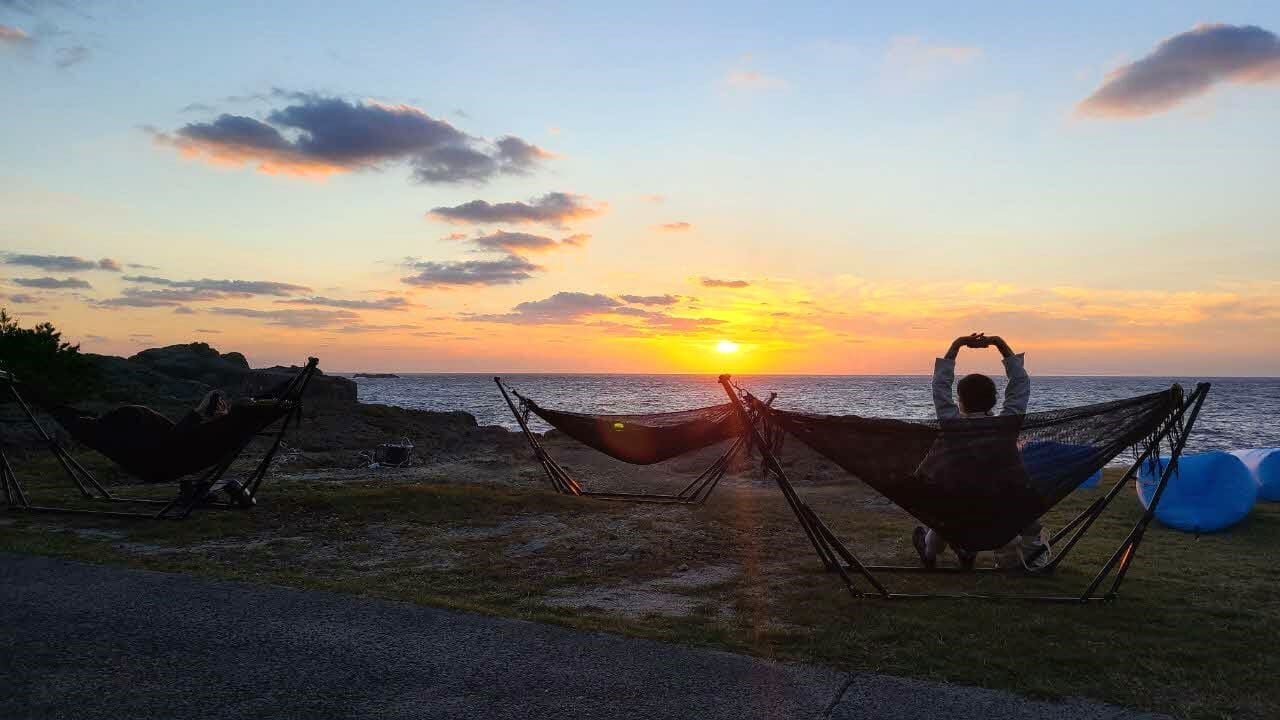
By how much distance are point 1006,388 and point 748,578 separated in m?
2.34

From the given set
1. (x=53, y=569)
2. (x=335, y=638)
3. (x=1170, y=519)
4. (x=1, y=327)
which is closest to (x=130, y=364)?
(x=1, y=327)

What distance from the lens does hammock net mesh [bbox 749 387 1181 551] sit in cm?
487

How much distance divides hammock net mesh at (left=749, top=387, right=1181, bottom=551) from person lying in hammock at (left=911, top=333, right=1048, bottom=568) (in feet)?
1.21

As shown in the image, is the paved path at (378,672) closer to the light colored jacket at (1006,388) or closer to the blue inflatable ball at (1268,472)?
the light colored jacket at (1006,388)

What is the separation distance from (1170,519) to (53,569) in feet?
33.6

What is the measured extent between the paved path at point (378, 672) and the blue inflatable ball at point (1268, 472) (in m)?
8.75

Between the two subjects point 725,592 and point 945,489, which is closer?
point 945,489

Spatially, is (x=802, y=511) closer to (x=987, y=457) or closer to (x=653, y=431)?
(x=987, y=457)

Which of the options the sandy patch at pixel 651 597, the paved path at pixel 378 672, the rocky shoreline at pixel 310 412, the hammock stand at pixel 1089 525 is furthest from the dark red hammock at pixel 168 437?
the rocky shoreline at pixel 310 412

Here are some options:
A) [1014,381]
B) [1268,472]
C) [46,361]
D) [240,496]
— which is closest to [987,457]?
[1014,381]

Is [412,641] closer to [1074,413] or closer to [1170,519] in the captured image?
[1074,413]

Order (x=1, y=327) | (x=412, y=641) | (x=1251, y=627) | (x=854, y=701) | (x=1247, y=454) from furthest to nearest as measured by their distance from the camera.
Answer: (x=1, y=327), (x=1247, y=454), (x=1251, y=627), (x=412, y=641), (x=854, y=701)

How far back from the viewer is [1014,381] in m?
5.39

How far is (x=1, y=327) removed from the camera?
21.5 m
